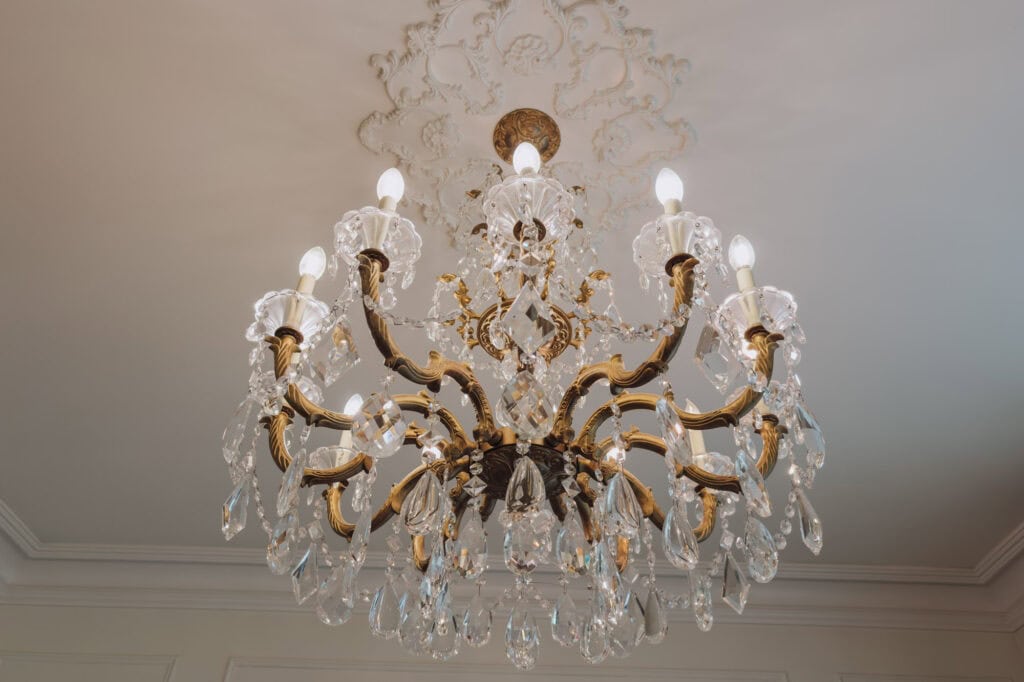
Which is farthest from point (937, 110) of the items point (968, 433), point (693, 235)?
point (968, 433)

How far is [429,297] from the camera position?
2.24 metres

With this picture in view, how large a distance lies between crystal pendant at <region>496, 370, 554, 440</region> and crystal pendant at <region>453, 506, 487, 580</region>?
0.29m

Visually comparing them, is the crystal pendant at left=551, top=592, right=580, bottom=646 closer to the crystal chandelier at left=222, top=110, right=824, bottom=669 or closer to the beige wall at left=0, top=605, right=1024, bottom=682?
the crystal chandelier at left=222, top=110, right=824, bottom=669

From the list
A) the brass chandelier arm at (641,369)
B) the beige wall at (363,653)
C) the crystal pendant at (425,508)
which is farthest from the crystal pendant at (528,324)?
the beige wall at (363,653)

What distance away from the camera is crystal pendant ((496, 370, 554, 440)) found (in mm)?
1066

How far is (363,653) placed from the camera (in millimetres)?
3277

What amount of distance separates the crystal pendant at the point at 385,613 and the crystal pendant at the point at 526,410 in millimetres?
493

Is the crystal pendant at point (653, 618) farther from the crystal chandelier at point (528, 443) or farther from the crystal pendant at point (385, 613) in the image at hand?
the crystal pendant at point (385, 613)

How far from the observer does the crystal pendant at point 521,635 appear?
1411 millimetres

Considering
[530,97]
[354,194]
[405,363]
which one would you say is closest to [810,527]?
[405,363]

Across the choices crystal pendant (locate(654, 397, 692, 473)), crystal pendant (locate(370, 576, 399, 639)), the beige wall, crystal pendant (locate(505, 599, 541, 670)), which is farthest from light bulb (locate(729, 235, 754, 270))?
the beige wall

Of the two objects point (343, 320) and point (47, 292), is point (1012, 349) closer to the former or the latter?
point (343, 320)

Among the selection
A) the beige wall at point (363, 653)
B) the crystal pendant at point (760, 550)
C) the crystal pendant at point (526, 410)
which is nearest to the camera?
the crystal pendant at point (526, 410)

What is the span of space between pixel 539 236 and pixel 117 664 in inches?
119
